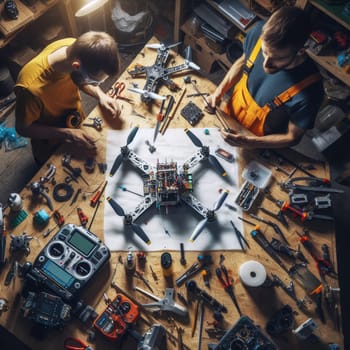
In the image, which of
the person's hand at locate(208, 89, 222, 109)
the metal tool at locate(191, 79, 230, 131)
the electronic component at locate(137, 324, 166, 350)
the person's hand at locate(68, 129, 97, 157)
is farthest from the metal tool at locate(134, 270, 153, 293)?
the person's hand at locate(208, 89, 222, 109)

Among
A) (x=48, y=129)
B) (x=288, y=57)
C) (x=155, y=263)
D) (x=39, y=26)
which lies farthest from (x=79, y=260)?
(x=39, y=26)

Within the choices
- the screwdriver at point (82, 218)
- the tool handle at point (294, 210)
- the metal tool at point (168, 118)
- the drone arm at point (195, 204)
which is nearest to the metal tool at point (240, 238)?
the drone arm at point (195, 204)

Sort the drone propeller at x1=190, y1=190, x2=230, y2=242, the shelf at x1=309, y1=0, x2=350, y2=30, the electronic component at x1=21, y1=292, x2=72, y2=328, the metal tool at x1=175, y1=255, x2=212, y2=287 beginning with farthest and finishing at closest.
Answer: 1. the shelf at x1=309, y1=0, x2=350, y2=30
2. the drone propeller at x1=190, y1=190, x2=230, y2=242
3. the metal tool at x1=175, y1=255, x2=212, y2=287
4. the electronic component at x1=21, y1=292, x2=72, y2=328

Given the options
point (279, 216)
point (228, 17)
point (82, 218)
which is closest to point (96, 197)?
point (82, 218)

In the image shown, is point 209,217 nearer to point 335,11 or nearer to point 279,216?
point 279,216

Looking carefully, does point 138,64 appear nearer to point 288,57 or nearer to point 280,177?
point 288,57

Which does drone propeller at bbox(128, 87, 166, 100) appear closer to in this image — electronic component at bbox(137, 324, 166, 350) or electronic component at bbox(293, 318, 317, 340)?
electronic component at bbox(137, 324, 166, 350)
